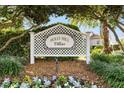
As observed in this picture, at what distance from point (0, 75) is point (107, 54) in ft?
8.34

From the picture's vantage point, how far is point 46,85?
6.61 meters

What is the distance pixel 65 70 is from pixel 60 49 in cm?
46

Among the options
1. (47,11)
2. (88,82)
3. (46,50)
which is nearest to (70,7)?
(47,11)

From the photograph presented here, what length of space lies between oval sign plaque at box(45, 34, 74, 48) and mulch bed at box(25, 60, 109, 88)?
1.45ft

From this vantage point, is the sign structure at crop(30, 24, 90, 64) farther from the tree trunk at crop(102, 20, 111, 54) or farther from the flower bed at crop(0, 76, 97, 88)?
the tree trunk at crop(102, 20, 111, 54)

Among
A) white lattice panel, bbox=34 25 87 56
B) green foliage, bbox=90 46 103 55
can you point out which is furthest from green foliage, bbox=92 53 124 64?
white lattice panel, bbox=34 25 87 56

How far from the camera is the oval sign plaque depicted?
7.53 metres

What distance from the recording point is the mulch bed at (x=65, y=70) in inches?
277

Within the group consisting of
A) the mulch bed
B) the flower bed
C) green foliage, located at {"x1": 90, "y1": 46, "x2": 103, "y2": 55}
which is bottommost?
the flower bed

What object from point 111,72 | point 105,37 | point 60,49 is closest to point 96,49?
point 105,37

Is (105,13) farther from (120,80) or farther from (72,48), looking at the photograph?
(120,80)

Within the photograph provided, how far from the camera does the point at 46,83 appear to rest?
663 centimetres

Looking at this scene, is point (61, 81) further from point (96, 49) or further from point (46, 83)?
point (96, 49)

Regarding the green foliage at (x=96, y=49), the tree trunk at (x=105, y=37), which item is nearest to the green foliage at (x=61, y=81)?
the green foliage at (x=96, y=49)
